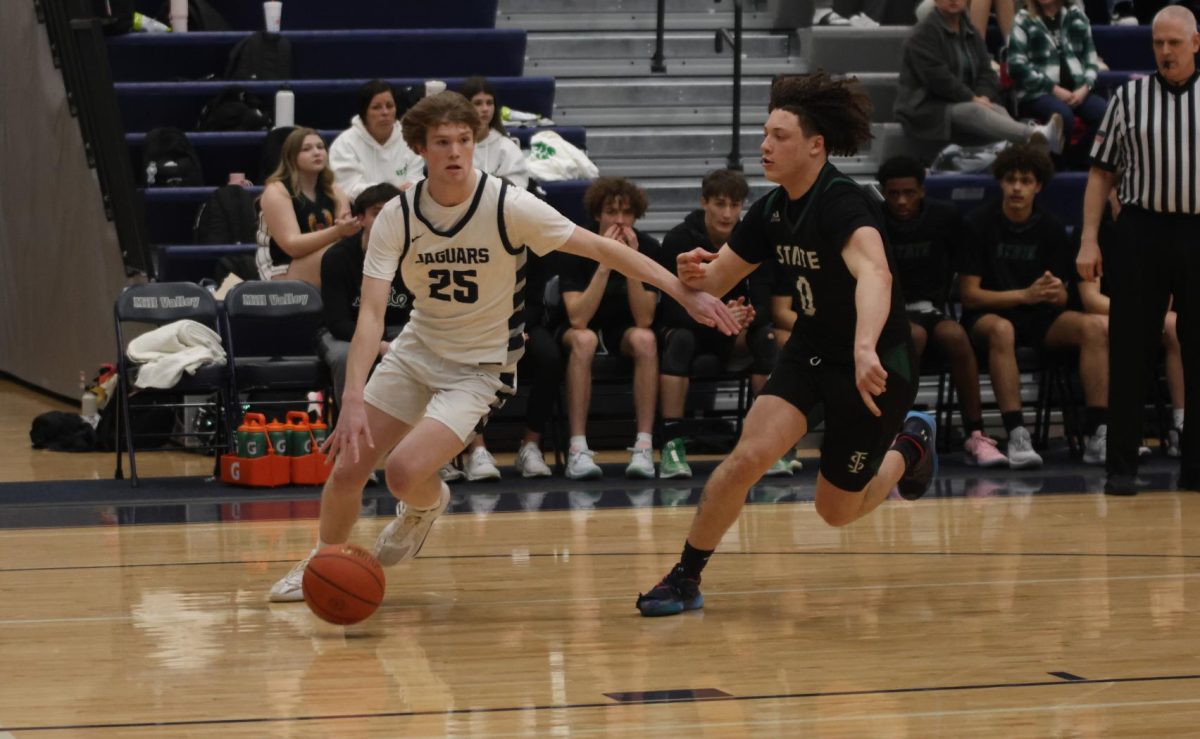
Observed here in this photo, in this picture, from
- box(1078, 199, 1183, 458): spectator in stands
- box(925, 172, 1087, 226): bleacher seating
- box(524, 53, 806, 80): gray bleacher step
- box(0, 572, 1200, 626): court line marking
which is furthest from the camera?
box(524, 53, 806, 80): gray bleacher step

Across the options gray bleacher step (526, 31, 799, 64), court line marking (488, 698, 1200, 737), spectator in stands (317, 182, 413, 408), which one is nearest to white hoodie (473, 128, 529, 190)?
spectator in stands (317, 182, 413, 408)

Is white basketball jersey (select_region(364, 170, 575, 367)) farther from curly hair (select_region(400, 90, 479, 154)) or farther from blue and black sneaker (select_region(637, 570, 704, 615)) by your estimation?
blue and black sneaker (select_region(637, 570, 704, 615))

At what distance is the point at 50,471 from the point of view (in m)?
9.25

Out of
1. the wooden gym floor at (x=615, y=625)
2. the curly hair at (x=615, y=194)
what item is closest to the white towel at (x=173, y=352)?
the wooden gym floor at (x=615, y=625)

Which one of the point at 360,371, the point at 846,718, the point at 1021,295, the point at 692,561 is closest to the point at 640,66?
the point at 1021,295

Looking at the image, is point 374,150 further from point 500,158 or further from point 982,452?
point 982,452

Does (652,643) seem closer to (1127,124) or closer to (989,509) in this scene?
(989,509)

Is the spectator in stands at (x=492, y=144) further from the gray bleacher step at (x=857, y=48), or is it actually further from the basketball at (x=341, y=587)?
the basketball at (x=341, y=587)

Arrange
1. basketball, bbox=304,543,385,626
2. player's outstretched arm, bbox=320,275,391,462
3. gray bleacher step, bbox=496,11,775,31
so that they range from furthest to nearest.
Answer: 1. gray bleacher step, bbox=496,11,775,31
2. player's outstretched arm, bbox=320,275,391,462
3. basketball, bbox=304,543,385,626

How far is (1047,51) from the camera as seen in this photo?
1120cm

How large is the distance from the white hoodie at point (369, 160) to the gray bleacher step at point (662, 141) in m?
2.07

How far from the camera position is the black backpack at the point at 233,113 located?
11.1 m

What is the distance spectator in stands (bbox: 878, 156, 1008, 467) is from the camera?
9266mm

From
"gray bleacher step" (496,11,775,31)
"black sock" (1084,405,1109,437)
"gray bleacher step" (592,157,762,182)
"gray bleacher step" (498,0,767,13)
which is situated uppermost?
"gray bleacher step" (498,0,767,13)
